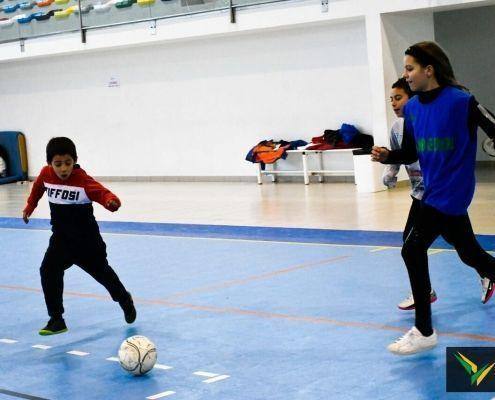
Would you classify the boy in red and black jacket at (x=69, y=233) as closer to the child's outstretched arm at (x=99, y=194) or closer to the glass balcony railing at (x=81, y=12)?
the child's outstretched arm at (x=99, y=194)

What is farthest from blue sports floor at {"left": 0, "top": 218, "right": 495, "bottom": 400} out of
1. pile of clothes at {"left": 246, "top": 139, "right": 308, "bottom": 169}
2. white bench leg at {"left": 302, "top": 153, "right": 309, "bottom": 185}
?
pile of clothes at {"left": 246, "top": 139, "right": 308, "bottom": 169}

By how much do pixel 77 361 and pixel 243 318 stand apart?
4.45 ft

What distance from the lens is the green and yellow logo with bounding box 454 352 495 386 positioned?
488 cm

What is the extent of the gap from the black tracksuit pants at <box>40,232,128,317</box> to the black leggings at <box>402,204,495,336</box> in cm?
227

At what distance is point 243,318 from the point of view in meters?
6.91

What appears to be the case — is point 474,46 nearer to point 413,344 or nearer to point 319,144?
point 319,144

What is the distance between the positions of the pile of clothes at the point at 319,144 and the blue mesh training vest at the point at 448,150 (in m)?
10.2

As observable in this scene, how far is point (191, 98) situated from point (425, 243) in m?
14.0

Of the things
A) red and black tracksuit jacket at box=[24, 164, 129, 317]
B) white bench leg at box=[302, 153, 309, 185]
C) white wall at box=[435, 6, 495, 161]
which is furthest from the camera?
white wall at box=[435, 6, 495, 161]

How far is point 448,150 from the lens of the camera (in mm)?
5359

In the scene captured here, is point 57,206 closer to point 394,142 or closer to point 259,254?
point 394,142

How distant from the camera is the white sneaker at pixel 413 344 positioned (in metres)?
5.47

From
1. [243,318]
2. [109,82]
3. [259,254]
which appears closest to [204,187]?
[109,82]

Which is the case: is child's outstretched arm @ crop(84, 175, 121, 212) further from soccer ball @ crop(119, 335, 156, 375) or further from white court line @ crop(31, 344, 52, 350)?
soccer ball @ crop(119, 335, 156, 375)
